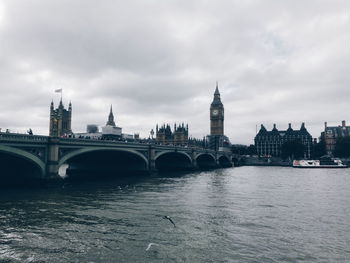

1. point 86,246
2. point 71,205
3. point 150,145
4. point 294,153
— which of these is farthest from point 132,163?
point 294,153

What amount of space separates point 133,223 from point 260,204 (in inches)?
540

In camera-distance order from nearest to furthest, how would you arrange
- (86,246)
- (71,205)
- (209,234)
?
(86,246) → (209,234) → (71,205)

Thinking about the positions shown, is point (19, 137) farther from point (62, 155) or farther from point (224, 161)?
point (224, 161)

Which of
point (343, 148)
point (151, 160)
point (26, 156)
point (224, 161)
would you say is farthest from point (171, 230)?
point (343, 148)

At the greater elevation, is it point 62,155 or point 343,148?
point 343,148

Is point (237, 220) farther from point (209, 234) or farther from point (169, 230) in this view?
point (169, 230)

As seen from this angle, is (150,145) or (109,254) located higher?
(150,145)

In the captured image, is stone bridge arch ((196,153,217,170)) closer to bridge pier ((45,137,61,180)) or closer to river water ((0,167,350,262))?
bridge pier ((45,137,61,180))

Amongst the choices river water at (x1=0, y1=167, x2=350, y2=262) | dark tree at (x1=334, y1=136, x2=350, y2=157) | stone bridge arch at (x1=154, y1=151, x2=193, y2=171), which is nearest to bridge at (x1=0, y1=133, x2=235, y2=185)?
river water at (x1=0, y1=167, x2=350, y2=262)

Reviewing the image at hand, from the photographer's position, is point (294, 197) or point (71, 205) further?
point (294, 197)

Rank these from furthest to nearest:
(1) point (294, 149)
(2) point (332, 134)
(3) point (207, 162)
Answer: (2) point (332, 134), (1) point (294, 149), (3) point (207, 162)

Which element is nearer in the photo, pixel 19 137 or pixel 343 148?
pixel 19 137

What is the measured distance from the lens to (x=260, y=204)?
27.7m

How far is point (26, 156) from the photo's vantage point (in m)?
33.6
